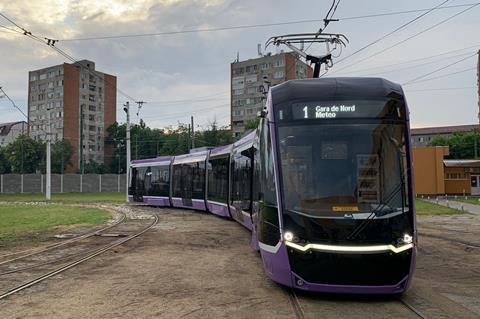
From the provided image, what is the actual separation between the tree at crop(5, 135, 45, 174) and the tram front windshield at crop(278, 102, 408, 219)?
8064cm

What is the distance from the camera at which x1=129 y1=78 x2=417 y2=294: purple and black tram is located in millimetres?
6613

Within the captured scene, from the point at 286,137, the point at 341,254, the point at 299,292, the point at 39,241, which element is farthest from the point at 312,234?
the point at 39,241

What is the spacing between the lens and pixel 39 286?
7.87 meters

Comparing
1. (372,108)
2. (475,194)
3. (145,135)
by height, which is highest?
(145,135)

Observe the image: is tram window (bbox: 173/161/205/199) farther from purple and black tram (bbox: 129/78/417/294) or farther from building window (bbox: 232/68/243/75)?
building window (bbox: 232/68/243/75)

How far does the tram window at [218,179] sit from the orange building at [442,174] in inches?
1291

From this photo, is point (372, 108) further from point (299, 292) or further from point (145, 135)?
point (145, 135)

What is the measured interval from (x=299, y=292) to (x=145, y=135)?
9380 cm

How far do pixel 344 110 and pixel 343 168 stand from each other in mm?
900

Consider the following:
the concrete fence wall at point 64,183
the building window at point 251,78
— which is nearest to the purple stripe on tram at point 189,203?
the concrete fence wall at point 64,183

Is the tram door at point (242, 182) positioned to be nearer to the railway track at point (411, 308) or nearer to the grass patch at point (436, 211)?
the railway track at point (411, 308)

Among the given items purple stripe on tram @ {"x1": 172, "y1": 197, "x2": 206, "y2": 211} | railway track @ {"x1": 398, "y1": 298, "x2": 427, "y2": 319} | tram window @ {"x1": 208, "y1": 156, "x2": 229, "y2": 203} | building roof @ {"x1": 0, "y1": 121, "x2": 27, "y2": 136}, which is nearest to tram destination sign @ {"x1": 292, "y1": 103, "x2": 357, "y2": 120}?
railway track @ {"x1": 398, "y1": 298, "x2": 427, "y2": 319}

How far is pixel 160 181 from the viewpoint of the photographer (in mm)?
28844

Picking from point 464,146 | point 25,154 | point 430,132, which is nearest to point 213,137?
point 25,154
